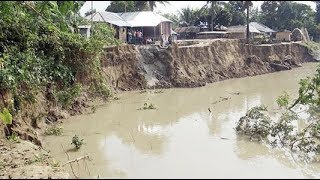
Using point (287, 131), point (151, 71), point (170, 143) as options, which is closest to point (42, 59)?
point (170, 143)

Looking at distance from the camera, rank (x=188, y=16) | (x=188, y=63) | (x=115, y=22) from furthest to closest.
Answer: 1. (x=188, y=16)
2. (x=115, y=22)
3. (x=188, y=63)

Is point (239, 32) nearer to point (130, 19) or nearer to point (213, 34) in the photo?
point (213, 34)

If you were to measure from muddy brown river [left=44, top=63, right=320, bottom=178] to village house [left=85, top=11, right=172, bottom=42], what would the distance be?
10110 mm

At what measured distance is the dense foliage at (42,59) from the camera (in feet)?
46.1

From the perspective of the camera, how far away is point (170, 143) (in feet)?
47.5

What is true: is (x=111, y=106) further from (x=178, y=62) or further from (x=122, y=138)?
(x=178, y=62)

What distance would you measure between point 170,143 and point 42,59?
6595mm

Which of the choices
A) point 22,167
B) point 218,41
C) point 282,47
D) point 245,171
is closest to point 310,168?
point 245,171

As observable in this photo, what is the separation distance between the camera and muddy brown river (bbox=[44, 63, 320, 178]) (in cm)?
1158

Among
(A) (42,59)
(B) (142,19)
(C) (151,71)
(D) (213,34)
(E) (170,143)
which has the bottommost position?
(E) (170,143)

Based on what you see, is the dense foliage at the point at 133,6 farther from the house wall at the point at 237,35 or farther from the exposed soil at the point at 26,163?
the exposed soil at the point at 26,163

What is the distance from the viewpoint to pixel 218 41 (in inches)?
1396

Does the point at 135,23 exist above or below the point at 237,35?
above

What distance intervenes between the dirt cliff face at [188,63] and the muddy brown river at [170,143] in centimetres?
224
